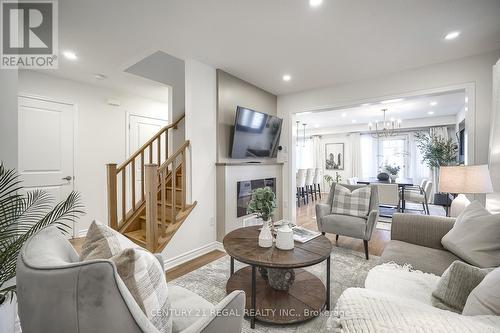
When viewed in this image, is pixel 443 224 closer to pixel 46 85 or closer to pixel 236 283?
pixel 236 283

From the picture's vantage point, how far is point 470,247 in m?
1.52

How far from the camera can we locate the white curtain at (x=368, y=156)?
7453mm

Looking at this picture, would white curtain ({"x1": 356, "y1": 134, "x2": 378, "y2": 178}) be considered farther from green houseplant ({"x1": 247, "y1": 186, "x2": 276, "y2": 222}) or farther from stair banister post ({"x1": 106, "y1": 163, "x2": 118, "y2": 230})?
stair banister post ({"x1": 106, "y1": 163, "x2": 118, "y2": 230})

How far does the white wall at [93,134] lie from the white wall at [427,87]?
3.18 meters

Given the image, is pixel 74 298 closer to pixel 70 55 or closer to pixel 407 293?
pixel 407 293

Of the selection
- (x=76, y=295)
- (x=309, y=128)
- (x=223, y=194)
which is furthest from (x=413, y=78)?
(x=309, y=128)

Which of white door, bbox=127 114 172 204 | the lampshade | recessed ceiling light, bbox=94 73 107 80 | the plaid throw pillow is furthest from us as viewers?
white door, bbox=127 114 172 204

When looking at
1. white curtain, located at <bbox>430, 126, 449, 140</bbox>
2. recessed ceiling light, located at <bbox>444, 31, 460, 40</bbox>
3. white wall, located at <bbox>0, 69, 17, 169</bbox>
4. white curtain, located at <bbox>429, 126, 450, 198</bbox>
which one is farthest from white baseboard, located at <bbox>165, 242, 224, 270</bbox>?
white curtain, located at <bbox>430, 126, 449, 140</bbox>

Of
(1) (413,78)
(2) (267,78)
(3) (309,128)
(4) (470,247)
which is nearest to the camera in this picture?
(4) (470,247)

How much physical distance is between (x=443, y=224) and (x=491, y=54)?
2.33 metres

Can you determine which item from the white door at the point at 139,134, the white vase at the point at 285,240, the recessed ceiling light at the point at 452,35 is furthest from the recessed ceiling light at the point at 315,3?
the white door at the point at 139,134

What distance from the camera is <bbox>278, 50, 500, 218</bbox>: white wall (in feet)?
8.85

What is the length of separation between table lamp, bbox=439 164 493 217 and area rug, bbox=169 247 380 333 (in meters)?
1.06

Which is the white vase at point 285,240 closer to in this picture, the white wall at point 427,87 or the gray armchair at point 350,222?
the gray armchair at point 350,222
